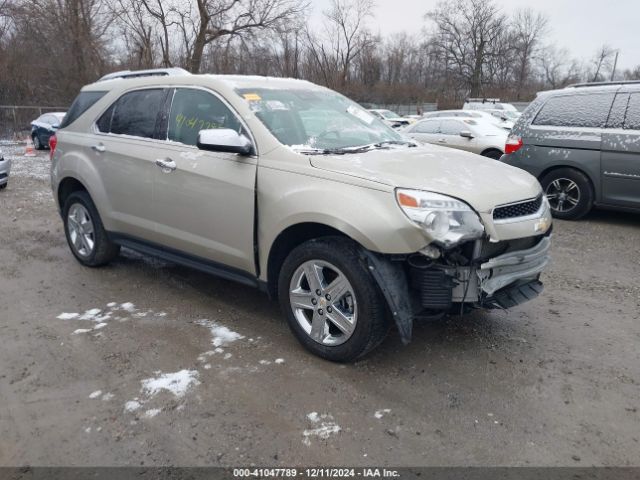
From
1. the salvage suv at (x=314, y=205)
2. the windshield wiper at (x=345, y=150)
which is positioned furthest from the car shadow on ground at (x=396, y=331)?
the windshield wiper at (x=345, y=150)

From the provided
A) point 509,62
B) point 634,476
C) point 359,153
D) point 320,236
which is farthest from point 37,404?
point 509,62

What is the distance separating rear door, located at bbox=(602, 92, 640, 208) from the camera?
6.78m

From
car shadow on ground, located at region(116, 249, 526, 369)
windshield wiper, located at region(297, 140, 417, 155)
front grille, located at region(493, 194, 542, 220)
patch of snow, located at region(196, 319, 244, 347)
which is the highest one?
windshield wiper, located at region(297, 140, 417, 155)

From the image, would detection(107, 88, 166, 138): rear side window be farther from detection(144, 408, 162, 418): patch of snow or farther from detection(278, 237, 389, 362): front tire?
detection(144, 408, 162, 418): patch of snow

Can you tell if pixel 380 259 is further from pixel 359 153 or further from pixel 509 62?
pixel 509 62

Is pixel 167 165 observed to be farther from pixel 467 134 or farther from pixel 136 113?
pixel 467 134

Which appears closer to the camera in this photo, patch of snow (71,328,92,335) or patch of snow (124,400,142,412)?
patch of snow (124,400,142,412)

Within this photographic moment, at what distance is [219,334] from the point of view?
3.83 m

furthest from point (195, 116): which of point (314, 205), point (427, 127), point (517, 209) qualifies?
point (427, 127)

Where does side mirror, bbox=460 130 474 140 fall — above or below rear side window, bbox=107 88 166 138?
below

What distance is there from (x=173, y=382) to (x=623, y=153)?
6.45 metres

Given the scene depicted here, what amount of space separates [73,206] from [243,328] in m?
2.59

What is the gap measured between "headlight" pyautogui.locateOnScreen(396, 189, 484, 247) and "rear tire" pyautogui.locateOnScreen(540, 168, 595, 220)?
5210mm

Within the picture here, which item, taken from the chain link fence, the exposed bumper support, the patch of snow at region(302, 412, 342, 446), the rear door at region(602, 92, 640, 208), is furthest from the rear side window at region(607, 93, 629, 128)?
the chain link fence
